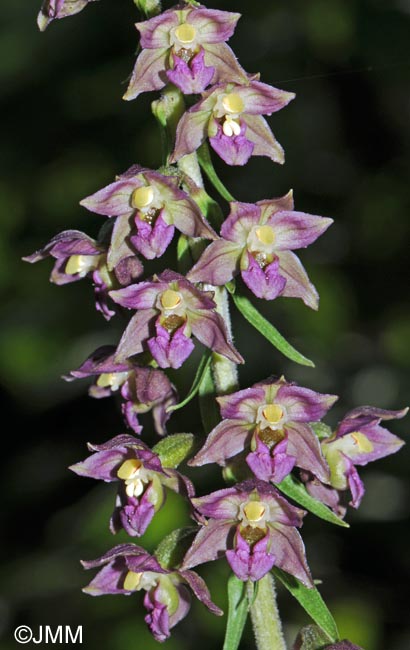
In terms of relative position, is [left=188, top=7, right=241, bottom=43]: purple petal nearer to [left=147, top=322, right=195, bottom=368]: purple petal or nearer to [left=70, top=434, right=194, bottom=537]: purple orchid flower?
[left=147, top=322, right=195, bottom=368]: purple petal

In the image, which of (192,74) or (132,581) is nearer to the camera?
(192,74)

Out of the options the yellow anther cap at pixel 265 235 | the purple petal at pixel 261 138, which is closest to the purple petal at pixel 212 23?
the purple petal at pixel 261 138

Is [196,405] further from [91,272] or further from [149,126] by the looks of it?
[91,272]

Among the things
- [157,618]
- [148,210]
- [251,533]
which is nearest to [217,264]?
[148,210]

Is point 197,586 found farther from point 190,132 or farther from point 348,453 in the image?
point 190,132

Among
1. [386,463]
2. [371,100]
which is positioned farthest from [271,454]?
[371,100]

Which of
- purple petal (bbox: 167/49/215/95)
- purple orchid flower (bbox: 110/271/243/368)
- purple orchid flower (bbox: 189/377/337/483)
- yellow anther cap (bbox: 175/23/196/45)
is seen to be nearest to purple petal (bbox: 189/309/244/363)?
purple orchid flower (bbox: 110/271/243/368)
